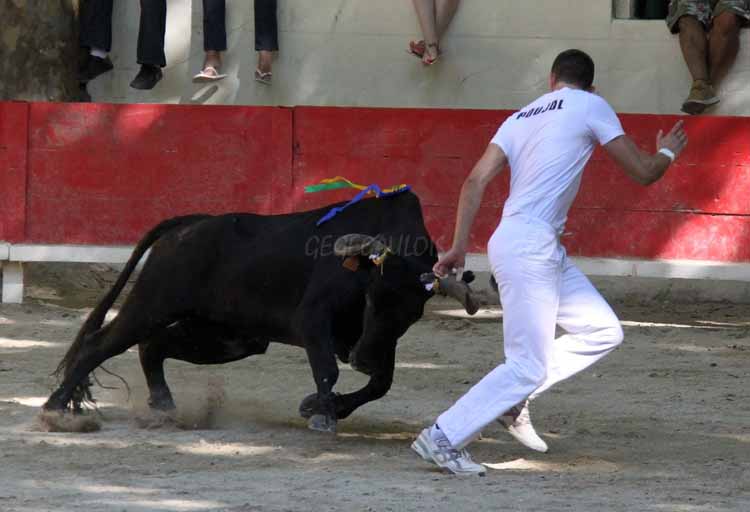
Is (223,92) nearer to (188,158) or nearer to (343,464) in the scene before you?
(188,158)

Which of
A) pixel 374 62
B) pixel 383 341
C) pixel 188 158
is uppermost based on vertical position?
pixel 374 62

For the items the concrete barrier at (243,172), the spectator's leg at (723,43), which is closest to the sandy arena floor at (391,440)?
the concrete barrier at (243,172)

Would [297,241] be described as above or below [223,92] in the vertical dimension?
below

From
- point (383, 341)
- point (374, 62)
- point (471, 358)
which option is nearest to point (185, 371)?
point (471, 358)

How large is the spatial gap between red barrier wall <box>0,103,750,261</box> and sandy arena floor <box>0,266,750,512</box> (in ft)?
3.17

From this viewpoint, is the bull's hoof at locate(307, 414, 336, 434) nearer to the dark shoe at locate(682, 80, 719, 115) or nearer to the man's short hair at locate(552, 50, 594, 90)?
the man's short hair at locate(552, 50, 594, 90)

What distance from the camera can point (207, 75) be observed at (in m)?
11.7

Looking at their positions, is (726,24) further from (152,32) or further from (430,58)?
(152,32)

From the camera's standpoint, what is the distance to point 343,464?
5645 mm

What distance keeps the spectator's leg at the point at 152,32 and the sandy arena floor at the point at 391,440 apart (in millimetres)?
2862

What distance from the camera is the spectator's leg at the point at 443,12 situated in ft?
38.5

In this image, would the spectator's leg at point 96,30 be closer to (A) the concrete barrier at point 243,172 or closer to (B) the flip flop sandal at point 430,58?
(A) the concrete barrier at point 243,172

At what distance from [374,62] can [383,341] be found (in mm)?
6402

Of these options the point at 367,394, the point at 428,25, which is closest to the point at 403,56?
the point at 428,25
